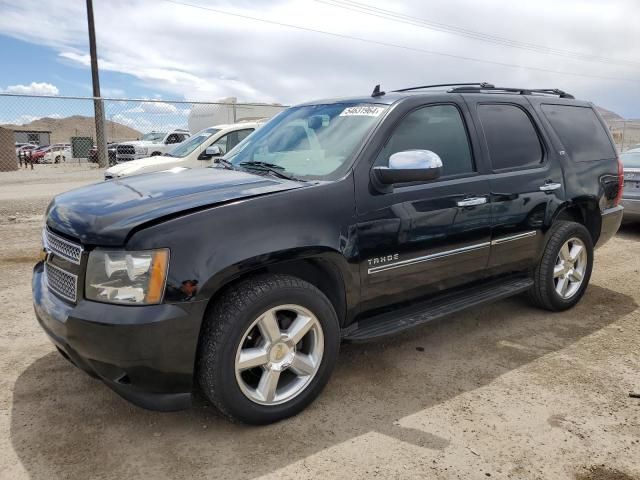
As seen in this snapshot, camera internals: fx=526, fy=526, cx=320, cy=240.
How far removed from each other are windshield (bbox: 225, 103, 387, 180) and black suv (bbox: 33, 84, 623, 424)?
0.01 metres

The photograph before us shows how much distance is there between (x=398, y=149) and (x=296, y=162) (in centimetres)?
67

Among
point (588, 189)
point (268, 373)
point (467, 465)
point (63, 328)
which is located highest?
point (588, 189)

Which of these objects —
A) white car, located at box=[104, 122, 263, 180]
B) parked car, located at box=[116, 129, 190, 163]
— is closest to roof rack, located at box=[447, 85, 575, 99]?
white car, located at box=[104, 122, 263, 180]

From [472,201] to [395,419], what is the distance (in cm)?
158

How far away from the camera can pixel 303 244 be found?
282 centimetres

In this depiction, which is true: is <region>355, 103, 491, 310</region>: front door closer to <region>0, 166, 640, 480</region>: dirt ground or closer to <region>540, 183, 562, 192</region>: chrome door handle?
<region>0, 166, 640, 480</region>: dirt ground

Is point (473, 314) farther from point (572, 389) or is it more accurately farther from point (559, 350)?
point (572, 389)

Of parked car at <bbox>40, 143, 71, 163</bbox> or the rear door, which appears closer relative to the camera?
the rear door

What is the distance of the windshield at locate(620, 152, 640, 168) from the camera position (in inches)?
313

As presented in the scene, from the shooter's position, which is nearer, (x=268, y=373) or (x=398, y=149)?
(x=268, y=373)

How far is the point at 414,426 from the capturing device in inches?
114

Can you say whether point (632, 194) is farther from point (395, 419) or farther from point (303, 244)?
point (303, 244)

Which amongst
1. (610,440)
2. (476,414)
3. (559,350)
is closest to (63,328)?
(476,414)

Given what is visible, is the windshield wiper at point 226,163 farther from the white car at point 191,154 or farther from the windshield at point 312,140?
the white car at point 191,154
